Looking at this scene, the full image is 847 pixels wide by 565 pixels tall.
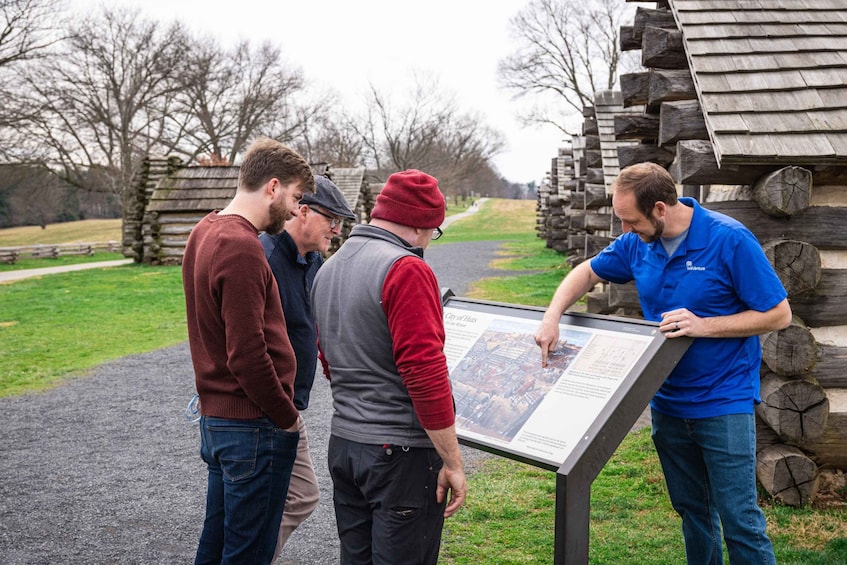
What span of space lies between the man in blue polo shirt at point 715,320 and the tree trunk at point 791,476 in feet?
5.87

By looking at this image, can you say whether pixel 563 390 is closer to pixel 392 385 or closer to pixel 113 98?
pixel 392 385

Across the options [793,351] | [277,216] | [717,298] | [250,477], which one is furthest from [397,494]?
[793,351]

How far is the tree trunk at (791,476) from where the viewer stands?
481 cm

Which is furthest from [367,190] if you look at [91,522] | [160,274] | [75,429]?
[91,522]

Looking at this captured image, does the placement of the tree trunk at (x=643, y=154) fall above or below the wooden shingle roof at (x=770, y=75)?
below

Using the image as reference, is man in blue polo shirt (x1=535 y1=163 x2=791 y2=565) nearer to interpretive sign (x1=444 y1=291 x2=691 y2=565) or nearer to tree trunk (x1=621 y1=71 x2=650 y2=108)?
interpretive sign (x1=444 y1=291 x2=691 y2=565)

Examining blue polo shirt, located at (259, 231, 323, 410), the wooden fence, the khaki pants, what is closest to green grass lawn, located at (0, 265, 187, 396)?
the khaki pants

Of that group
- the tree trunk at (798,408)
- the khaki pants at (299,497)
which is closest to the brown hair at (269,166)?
the khaki pants at (299,497)

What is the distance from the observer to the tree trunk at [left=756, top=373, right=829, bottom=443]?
478 cm

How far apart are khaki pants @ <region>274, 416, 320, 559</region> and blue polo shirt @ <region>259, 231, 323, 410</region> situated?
0.36 m

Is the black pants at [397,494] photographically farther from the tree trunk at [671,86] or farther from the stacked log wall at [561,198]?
the stacked log wall at [561,198]

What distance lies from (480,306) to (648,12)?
12.9 feet

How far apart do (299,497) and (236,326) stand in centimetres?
132

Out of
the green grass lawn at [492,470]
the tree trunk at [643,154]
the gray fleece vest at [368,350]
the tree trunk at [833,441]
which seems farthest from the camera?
the tree trunk at [643,154]
